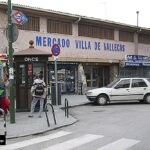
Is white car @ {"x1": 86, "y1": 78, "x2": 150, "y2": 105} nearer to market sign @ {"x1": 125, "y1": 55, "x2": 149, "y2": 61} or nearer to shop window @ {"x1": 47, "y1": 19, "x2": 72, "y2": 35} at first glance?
shop window @ {"x1": 47, "y1": 19, "x2": 72, "y2": 35}

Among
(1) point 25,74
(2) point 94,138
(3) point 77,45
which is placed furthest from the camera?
(3) point 77,45

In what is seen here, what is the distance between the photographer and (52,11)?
16734 millimetres

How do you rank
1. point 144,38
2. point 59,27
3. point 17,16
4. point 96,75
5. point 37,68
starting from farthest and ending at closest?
point 144,38 < point 96,75 < point 59,27 < point 37,68 < point 17,16

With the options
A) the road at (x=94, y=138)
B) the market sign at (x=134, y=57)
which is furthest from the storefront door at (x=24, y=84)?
the market sign at (x=134, y=57)

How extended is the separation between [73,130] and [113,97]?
251 inches

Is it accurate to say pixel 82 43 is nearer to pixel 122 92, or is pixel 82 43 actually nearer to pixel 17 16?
pixel 122 92

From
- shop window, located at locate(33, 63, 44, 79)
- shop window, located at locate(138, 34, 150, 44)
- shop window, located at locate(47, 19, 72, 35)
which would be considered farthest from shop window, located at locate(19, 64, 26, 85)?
shop window, located at locate(138, 34, 150, 44)

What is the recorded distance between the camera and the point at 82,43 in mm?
19312

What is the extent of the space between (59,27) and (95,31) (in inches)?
148

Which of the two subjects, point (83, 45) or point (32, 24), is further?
point (83, 45)

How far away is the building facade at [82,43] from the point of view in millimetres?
16466

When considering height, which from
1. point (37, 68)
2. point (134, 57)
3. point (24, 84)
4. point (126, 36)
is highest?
point (126, 36)

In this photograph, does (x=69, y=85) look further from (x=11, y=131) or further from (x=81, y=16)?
(x=11, y=131)

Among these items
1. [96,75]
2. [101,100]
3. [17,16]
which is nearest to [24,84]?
[17,16]
